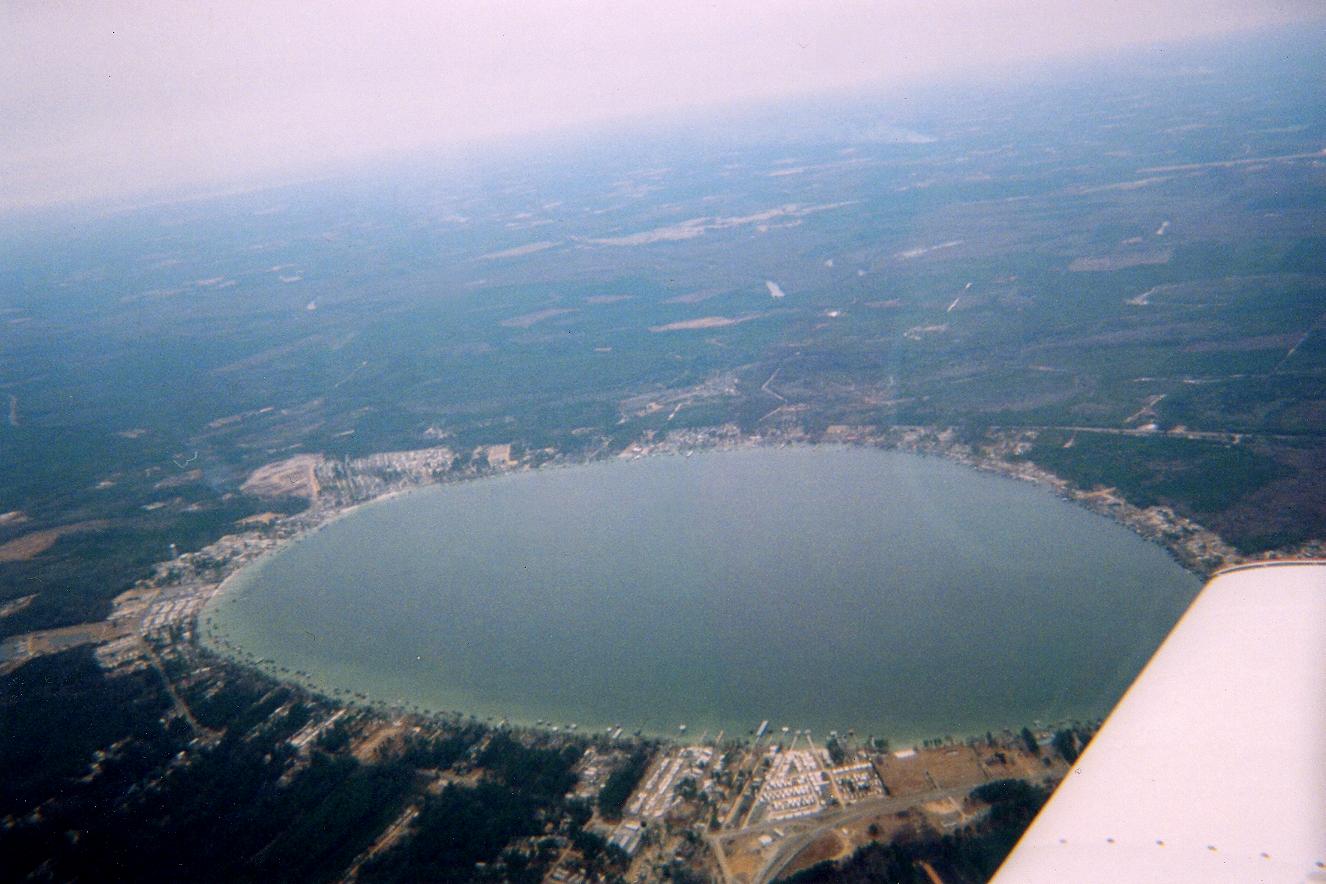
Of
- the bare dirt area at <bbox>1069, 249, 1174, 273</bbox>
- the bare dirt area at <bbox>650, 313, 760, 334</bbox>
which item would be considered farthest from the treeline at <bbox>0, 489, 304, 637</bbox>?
the bare dirt area at <bbox>1069, 249, 1174, 273</bbox>

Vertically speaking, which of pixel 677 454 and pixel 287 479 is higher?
pixel 677 454

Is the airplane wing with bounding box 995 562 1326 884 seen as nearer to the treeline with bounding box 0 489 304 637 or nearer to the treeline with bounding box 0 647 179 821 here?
the treeline with bounding box 0 647 179 821

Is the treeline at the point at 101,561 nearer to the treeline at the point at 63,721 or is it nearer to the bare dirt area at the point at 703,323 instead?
the treeline at the point at 63,721

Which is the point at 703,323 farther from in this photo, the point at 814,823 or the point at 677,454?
the point at 814,823

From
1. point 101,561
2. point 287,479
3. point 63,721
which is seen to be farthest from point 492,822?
point 287,479

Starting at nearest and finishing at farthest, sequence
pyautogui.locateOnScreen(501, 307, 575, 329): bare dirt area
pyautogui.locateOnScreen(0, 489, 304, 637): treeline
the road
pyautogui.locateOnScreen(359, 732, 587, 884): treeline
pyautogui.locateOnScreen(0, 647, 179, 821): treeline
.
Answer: the road, pyautogui.locateOnScreen(359, 732, 587, 884): treeline, pyautogui.locateOnScreen(0, 647, 179, 821): treeline, pyautogui.locateOnScreen(0, 489, 304, 637): treeline, pyautogui.locateOnScreen(501, 307, 575, 329): bare dirt area

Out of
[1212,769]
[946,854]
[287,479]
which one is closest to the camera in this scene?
[1212,769]

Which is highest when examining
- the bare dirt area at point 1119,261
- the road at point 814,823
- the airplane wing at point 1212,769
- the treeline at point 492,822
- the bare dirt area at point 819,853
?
the airplane wing at point 1212,769

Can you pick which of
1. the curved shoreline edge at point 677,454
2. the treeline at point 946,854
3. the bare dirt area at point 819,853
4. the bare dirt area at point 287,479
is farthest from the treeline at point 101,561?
the treeline at point 946,854
